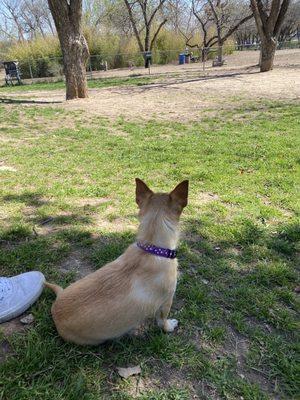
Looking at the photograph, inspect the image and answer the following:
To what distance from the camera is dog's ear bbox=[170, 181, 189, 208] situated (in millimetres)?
2166

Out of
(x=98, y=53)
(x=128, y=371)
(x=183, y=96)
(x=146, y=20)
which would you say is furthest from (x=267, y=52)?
(x=128, y=371)

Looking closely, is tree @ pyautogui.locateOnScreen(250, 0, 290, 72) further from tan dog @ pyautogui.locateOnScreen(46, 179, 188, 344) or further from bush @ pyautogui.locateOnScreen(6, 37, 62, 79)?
tan dog @ pyautogui.locateOnScreen(46, 179, 188, 344)

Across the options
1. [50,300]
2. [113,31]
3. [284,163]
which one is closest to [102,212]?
[50,300]

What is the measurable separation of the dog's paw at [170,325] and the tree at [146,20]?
25652 millimetres

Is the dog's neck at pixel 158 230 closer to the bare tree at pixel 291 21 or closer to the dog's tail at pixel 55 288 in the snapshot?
the dog's tail at pixel 55 288

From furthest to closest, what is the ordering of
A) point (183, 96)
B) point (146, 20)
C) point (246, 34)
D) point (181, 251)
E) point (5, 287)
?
1. point (246, 34)
2. point (146, 20)
3. point (183, 96)
4. point (181, 251)
5. point (5, 287)

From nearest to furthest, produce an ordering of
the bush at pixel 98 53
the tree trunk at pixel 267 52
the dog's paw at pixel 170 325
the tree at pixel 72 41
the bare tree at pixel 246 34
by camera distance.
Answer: the dog's paw at pixel 170 325 < the tree at pixel 72 41 < the tree trunk at pixel 267 52 < the bush at pixel 98 53 < the bare tree at pixel 246 34

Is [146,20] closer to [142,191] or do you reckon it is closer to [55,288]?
[142,191]

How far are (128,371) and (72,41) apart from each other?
11832 millimetres

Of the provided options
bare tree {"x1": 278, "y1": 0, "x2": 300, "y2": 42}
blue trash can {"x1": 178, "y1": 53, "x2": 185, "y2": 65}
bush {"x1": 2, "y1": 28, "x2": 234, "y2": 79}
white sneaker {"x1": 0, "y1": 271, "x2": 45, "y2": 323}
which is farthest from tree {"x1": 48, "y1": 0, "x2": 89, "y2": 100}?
bare tree {"x1": 278, "y1": 0, "x2": 300, "y2": 42}

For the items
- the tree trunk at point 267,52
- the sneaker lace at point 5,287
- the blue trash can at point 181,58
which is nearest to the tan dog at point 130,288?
the sneaker lace at point 5,287

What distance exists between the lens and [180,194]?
2.20 meters

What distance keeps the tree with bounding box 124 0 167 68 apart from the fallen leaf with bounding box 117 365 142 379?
2604 cm

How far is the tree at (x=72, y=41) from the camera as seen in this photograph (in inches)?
443
